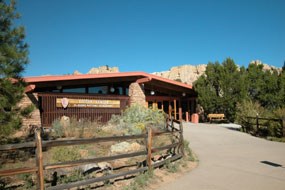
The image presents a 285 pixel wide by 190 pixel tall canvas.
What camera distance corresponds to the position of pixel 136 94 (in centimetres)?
1928

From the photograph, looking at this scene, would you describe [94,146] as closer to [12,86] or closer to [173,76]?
[12,86]

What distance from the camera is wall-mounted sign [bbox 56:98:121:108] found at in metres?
16.1

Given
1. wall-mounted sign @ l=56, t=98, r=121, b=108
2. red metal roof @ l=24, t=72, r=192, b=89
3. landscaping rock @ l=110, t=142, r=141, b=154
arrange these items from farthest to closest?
wall-mounted sign @ l=56, t=98, r=121, b=108, red metal roof @ l=24, t=72, r=192, b=89, landscaping rock @ l=110, t=142, r=141, b=154

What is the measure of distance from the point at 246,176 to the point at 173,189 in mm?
2164

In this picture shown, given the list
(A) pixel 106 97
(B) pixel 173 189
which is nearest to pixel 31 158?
(B) pixel 173 189

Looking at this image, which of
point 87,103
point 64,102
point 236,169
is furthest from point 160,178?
point 87,103

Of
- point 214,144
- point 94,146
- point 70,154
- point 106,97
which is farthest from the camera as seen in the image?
point 106,97

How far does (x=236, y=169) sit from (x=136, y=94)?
12.3 metres

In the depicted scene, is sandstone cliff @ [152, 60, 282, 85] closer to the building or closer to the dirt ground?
the building

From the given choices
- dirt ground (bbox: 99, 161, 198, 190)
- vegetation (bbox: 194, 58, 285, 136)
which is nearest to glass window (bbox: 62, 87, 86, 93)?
dirt ground (bbox: 99, 161, 198, 190)

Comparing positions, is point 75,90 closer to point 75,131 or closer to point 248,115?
point 75,131

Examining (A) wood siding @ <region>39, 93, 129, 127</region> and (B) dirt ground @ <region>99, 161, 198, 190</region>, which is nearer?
(B) dirt ground @ <region>99, 161, 198, 190</region>

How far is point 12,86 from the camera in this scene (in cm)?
798

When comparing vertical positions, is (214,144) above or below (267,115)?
below
